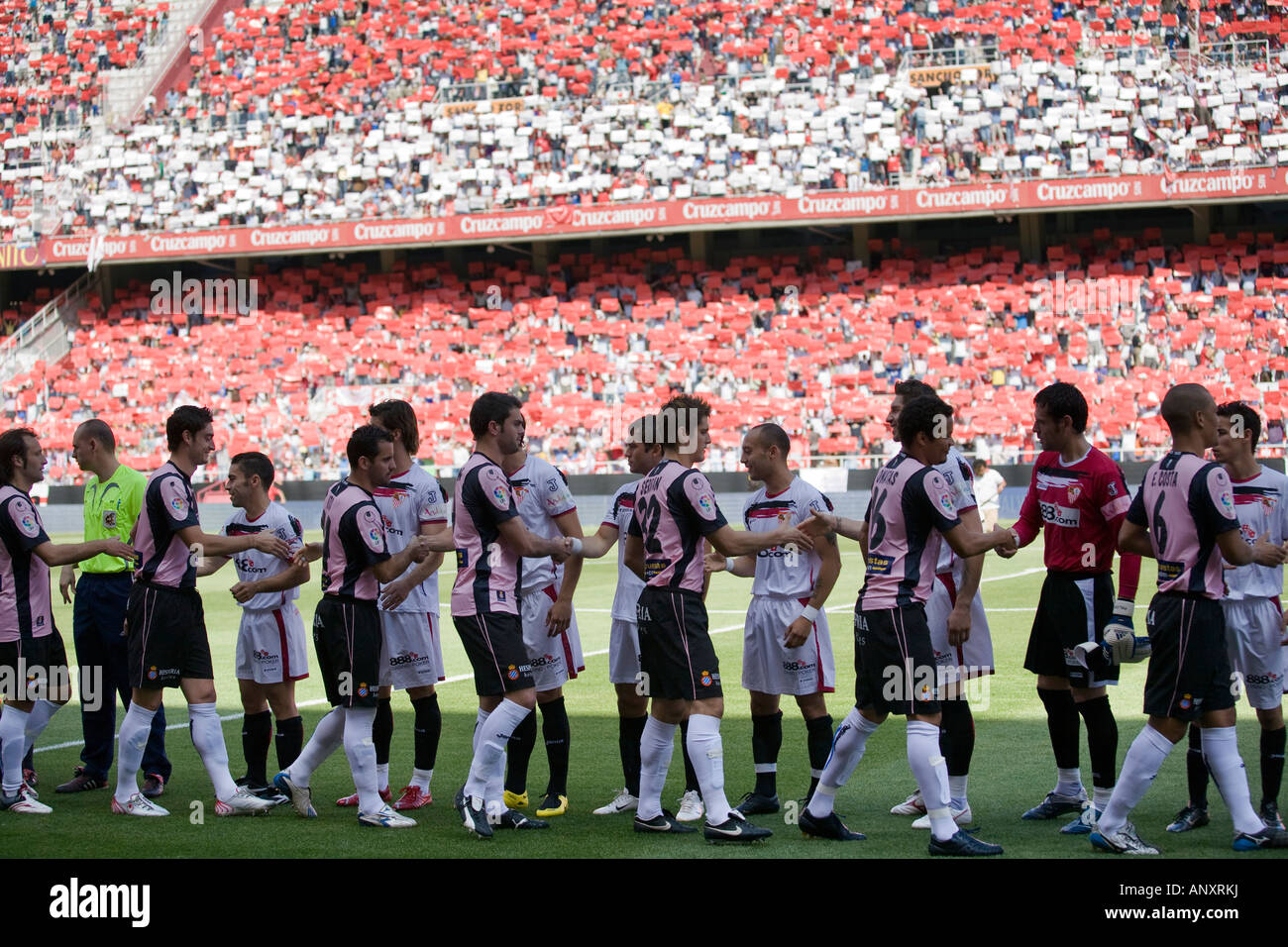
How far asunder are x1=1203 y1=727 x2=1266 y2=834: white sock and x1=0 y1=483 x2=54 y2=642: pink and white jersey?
624cm

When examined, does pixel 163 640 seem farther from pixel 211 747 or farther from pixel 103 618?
pixel 103 618

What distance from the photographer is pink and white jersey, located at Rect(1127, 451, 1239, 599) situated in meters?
6.34

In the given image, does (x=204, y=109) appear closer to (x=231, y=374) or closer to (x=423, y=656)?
(x=231, y=374)

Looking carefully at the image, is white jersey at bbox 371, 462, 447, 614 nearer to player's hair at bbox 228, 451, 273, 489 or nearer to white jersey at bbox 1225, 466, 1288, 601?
player's hair at bbox 228, 451, 273, 489

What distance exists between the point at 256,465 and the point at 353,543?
1242 mm

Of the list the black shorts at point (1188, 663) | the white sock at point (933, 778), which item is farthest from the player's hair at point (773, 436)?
the black shorts at point (1188, 663)

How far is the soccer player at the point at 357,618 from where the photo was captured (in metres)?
7.29

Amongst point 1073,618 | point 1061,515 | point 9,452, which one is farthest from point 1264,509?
point 9,452

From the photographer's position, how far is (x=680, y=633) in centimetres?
688

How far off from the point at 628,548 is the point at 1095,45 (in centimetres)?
3202

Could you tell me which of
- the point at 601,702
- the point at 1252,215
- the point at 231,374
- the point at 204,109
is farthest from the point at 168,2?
the point at 601,702

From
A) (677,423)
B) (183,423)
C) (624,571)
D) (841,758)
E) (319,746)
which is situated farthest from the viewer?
(624,571)

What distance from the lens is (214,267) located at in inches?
1655

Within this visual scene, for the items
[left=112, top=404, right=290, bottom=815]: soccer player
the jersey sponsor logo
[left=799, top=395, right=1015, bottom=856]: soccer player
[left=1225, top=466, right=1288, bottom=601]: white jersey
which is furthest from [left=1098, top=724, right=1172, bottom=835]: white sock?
[left=112, top=404, right=290, bottom=815]: soccer player
